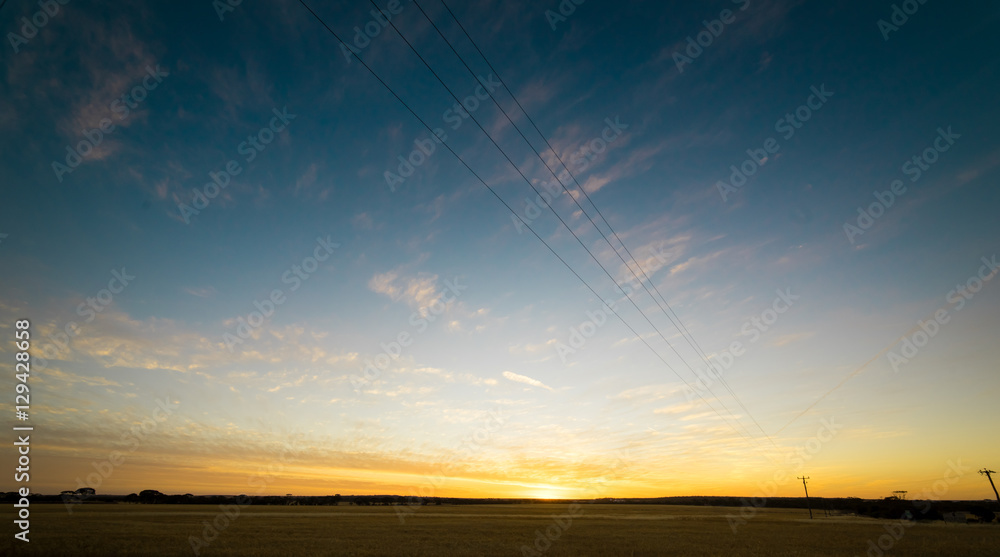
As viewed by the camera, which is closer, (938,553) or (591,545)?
(938,553)

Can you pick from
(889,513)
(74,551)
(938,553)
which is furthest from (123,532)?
(889,513)

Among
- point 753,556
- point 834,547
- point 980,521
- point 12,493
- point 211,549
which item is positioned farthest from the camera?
point 12,493

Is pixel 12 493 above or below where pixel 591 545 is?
below

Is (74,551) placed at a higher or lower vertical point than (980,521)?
higher

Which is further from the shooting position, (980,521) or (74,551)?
(980,521)

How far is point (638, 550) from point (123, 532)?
124 ft

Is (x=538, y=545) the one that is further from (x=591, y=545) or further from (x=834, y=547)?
(x=834, y=547)

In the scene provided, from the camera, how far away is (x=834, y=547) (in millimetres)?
31125

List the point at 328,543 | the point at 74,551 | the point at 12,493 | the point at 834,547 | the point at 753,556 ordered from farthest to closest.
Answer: the point at 12,493 → the point at 834,547 → the point at 328,543 → the point at 753,556 → the point at 74,551

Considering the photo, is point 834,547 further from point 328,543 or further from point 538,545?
point 328,543

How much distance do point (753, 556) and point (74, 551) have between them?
38.4m

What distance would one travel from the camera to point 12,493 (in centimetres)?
12456

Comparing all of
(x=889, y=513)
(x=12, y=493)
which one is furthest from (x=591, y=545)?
(x=12, y=493)

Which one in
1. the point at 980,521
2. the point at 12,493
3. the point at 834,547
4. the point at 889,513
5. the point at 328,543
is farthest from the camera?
the point at 12,493
